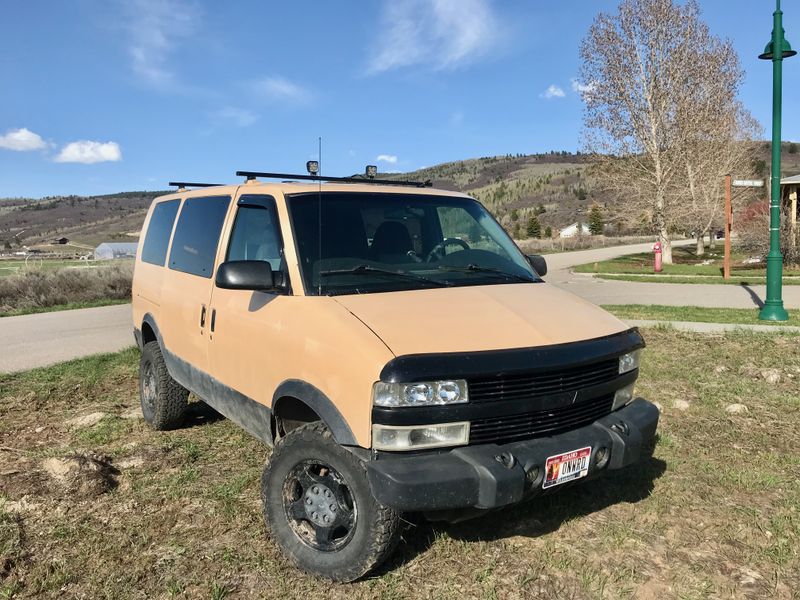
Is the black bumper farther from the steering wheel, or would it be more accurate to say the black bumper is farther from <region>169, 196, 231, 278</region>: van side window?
<region>169, 196, 231, 278</region>: van side window

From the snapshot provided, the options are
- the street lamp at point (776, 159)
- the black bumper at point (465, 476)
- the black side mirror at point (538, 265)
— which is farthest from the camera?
the street lamp at point (776, 159)

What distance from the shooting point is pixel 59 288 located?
57.2ft

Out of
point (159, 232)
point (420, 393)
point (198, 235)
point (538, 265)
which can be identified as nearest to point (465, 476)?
point (420, 393)

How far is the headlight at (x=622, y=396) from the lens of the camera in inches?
138

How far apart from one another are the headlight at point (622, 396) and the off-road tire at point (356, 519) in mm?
1417

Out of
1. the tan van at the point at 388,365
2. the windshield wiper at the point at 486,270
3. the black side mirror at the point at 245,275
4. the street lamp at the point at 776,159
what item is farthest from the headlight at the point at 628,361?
the street lamp at the point at 776,159

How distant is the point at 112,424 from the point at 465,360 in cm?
426

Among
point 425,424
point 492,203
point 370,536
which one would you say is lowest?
point 370,536

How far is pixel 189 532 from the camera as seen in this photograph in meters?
3.68

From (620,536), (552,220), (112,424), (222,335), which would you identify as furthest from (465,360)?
(552,220)

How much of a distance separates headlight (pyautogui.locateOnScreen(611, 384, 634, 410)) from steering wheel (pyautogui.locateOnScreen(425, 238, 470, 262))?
1.35 m

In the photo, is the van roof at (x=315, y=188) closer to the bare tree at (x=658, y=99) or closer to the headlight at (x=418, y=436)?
the headlight at (x=418, y=436)

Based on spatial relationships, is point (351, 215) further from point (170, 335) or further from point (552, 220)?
point (552, 220)

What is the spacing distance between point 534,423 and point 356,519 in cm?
94
